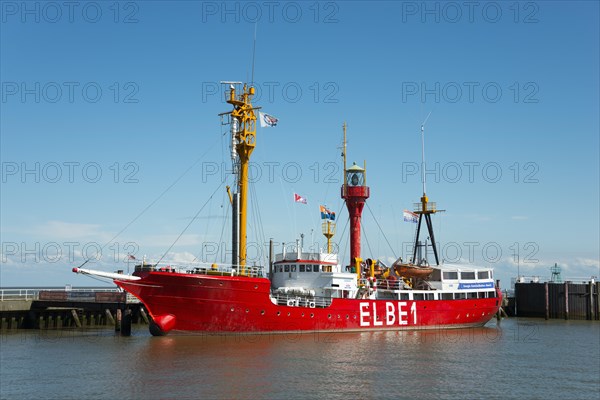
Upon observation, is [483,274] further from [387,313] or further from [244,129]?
[244,129]

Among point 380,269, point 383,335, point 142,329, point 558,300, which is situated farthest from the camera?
point 558,300

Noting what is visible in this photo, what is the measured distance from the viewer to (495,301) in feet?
167

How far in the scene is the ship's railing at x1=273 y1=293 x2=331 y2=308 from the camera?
39875mm

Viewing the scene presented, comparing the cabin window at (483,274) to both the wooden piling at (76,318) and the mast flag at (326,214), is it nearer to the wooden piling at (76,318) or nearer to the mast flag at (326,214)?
the mast flag at (326,214)

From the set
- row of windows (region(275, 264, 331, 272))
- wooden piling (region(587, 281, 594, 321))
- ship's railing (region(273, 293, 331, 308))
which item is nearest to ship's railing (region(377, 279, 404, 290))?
row of windows (region(275, 264, 331, 272))

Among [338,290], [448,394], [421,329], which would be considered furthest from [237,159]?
[448,394]

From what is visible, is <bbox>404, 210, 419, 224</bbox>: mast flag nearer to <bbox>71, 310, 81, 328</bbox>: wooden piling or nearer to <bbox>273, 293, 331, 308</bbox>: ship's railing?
<bbox>273, 293, 331, 308</bbox>: ship's railing

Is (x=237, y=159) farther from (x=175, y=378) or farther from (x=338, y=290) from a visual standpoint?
(x=175, y=378)

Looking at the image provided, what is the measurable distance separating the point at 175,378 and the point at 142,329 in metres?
21.0

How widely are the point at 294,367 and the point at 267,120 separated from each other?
18.4m

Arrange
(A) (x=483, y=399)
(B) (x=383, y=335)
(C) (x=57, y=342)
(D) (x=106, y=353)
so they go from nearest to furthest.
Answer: (A) (x=483, y=399) < (D) (x=106, y=353) < (C) (x=57, y=342) < (B) (x=383, y=335)

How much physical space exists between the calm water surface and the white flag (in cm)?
1387

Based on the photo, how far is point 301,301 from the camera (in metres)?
40.7

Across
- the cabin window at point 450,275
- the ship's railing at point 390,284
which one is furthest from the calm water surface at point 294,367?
the cabin window at point 450,275
